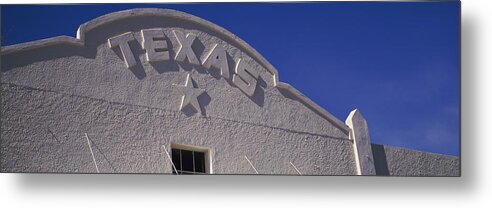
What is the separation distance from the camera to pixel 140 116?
355 inches

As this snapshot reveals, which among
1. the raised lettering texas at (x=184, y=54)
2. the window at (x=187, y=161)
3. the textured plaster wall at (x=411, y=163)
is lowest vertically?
the window at (x=187, y=161)

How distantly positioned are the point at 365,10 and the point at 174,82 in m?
1.39

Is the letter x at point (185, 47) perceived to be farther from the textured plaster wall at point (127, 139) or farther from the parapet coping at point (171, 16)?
the textured plaster wall at point (127, 139)

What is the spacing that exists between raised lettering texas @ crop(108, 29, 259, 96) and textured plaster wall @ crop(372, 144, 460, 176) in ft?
3.30

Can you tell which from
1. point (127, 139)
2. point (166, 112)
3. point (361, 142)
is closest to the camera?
point (127, 139)

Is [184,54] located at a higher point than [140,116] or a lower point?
higher

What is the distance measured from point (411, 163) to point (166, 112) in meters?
1.69

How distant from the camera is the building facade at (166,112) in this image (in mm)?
8820

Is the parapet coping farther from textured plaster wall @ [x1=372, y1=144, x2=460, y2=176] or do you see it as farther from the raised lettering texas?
textured plaster wall @ [x1=372, y1=144, x2=460, y2=176]

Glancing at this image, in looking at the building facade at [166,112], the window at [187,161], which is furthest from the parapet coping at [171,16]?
the window at [187,161]

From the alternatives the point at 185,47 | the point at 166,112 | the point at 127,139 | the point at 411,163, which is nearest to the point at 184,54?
the point at 185,47

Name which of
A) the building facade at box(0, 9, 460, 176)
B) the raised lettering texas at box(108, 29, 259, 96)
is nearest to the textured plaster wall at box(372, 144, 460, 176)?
the building facade at box(0, 9, 460, 176)

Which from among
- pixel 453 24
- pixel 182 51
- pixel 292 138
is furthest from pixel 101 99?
pixel 453 24

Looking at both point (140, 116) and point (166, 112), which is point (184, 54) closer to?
point (166, 112)
